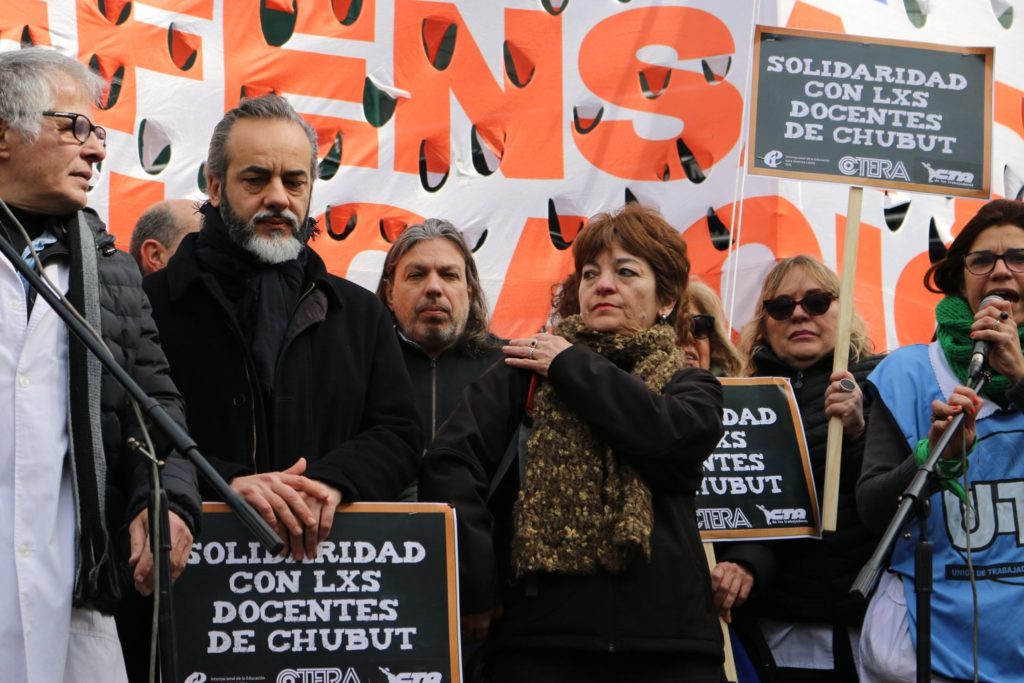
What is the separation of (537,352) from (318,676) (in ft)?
3.49

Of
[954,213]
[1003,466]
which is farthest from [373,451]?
[954,213]

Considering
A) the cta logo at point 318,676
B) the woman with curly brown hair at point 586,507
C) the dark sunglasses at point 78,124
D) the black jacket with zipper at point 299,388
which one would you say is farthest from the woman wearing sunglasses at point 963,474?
the dark sunglasses at point 78,124

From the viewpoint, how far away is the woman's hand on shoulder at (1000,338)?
4074mm

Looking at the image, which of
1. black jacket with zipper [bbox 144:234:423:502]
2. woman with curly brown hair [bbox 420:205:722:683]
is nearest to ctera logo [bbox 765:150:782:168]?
woman with curly brown hair [bbox 420:205:722:683]

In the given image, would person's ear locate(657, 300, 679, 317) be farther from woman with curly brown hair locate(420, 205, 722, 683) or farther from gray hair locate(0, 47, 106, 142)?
gray hair locate(0, 47, 106, 142)

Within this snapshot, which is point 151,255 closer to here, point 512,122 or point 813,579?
point 512,122

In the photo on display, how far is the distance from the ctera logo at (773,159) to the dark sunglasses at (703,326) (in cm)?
60

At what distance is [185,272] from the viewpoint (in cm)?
396

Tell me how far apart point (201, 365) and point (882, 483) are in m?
2.03

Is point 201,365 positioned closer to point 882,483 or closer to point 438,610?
point 438,610

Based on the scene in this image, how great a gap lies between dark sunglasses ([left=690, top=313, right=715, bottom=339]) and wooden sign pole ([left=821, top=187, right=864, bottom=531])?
1.62 ft

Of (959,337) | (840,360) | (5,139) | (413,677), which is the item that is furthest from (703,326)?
(5,139)

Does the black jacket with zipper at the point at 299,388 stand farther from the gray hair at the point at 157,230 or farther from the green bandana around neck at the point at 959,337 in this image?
the green bandana around neck at the point at 959,337

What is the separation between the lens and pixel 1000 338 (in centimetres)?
408
